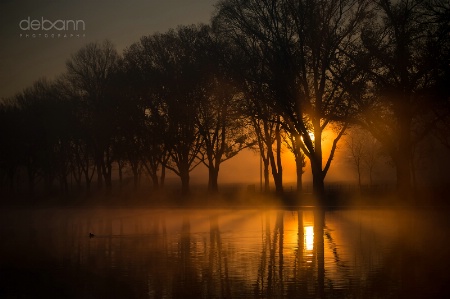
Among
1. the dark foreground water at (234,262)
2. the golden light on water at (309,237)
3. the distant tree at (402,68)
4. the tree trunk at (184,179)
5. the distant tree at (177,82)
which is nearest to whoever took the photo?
the dark foreground water at (234,262)

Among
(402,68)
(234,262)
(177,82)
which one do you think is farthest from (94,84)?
(234,262)

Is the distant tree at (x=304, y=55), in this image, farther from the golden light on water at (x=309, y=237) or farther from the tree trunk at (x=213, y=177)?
the golden light on water at (x=309, y=237)

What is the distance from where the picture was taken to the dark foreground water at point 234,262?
12.8 meters

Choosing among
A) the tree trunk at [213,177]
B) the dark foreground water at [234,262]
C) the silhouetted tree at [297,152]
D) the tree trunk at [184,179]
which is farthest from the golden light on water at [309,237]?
the tree trunk at [184,179]

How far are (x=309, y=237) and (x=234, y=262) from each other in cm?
692

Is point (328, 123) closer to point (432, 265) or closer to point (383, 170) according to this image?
point (432, 265)

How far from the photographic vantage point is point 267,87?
4869cm

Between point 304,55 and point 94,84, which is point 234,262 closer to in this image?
point 304,55

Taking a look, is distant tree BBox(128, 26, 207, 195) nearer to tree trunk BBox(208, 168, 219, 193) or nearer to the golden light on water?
tree trunk BBox(208, 168, 219, 193)

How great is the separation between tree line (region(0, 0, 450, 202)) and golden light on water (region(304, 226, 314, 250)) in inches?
774

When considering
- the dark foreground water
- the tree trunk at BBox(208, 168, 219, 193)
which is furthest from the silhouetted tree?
the dark foreground water

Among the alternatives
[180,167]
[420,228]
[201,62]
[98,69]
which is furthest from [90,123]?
[420,228]

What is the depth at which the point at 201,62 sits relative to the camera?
57.1 meters

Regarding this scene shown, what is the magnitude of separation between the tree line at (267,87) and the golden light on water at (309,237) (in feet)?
64.5
